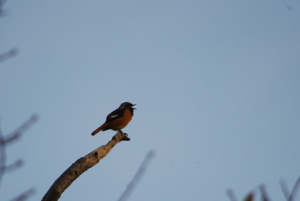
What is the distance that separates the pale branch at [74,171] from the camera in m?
2.88

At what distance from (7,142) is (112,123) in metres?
6.11

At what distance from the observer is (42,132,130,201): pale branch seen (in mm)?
2881

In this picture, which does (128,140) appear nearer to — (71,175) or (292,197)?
(71,175)

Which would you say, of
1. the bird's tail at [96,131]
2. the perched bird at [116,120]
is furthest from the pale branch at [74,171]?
the perched bird at [116,120]

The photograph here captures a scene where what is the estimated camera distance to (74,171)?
129 inches

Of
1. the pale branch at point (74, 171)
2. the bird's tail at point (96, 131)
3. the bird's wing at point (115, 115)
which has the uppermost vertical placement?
the bird's wing at point (115, 115)

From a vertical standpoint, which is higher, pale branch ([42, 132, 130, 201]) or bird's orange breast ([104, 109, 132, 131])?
bird's orange breast ([104, 109, 132, 131])

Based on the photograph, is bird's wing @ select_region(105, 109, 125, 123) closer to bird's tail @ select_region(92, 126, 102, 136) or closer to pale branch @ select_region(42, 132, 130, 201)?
bird's tail @ select_region(92, 126, 102, 136)

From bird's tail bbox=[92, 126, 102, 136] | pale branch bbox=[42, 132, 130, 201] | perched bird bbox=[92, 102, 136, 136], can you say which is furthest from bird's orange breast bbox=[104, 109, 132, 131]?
pale branch bbox=[42, 132, 130, 201]

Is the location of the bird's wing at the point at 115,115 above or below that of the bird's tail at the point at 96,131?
above

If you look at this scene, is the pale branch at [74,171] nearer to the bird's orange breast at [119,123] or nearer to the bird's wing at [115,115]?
the bird's orange breast at [119,123]

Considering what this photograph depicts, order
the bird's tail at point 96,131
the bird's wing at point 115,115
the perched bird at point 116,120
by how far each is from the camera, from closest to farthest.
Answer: the bird's tail at point 96,131
the perched bird at point 116,120
the bird's wing at point 115,115

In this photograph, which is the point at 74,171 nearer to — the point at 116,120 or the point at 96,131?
the point at 96,131

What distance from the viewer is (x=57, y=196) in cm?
288
